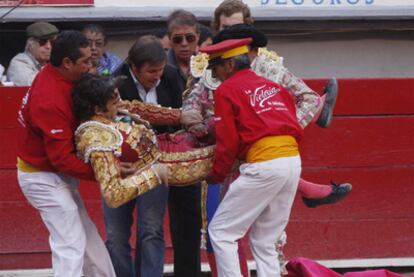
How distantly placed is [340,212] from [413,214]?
517 mm

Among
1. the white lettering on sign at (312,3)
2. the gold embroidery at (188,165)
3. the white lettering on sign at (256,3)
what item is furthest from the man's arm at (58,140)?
the white lettering on sign at (312,3)

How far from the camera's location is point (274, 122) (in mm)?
6383

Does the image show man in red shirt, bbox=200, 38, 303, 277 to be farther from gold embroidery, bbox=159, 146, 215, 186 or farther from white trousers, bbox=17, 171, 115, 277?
white trousers, bbox=17, 171, 115, 277

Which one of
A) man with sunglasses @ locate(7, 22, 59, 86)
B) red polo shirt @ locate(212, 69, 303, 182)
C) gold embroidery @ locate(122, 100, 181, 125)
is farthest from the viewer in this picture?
man with sunglasses @ locate(7, 22, 59, 86)

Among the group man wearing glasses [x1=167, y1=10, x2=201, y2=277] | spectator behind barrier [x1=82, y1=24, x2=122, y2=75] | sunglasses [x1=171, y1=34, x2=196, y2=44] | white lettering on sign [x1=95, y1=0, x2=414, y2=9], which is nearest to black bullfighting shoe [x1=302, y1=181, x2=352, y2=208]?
man wearing glasses [x1=167, y1=10, x2=201, y2=277]

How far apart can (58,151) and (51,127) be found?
0.41ft

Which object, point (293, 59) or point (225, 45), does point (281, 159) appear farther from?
point (293, 59)

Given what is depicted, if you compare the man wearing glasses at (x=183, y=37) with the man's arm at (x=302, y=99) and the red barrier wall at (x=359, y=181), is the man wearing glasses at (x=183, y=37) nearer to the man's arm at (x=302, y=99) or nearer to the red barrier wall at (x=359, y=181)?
the man's arm at (x=302, y=99)

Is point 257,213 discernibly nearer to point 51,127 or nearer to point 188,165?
point 188,165

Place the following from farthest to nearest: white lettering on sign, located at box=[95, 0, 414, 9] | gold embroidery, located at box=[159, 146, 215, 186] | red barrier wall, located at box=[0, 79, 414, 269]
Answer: white lettering on sign, located at box=[95, 0, 414, 9], red barrier wall, located at box=[0, 79, 414, 269], gold embroidery, located at box=[159, 146, 215, 186]

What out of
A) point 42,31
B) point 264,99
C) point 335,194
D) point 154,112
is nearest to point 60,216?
point 154,112

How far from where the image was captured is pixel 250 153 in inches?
253

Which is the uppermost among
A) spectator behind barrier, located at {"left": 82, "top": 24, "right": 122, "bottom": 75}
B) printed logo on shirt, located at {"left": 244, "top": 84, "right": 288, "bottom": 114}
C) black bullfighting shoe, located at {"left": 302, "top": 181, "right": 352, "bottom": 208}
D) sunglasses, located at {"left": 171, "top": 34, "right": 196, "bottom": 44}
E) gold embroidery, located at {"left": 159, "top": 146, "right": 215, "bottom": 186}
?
sunglasses, located at {"left": 171, "top": 34, "right": 196, "bottom": 44}

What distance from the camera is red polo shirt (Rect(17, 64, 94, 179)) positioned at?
6.23 m
